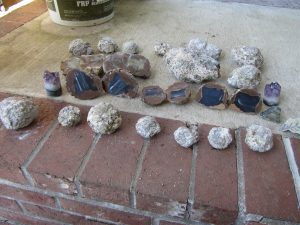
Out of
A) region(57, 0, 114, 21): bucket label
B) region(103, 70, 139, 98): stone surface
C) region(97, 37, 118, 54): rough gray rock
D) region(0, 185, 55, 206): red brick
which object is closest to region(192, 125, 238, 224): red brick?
region(103, 70, 139, 98): stone surface

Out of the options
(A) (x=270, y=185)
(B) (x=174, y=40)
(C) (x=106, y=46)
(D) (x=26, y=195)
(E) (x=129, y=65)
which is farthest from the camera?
(B) (x=174, y=40)

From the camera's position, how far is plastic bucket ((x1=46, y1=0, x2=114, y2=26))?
3.44 ft

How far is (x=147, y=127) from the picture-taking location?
0.62 metres

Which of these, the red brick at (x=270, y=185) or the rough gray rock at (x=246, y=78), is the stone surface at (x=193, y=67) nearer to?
the rough gray rock at (x=246, y=78)

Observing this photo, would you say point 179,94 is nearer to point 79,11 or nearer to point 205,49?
point 205,49

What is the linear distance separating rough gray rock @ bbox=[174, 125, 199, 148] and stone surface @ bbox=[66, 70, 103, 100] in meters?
0.23

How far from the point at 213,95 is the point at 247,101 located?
74 mm

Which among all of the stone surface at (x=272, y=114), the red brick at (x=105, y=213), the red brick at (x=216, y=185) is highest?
the stone surface at (x=272, y=114)

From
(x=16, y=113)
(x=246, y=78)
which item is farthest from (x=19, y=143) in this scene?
(x=246, y=78)

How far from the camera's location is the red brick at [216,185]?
0.53 metres

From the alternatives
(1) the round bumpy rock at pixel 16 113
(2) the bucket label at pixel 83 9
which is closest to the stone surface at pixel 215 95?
(1) the round bumpy rock at pixel 16 113

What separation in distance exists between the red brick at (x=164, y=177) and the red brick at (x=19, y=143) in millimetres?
232

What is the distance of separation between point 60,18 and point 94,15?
121 millimetres

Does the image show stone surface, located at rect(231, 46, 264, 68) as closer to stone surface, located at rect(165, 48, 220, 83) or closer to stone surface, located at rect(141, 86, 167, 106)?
stone surface, located at rect(165, 48, 220, 83)
